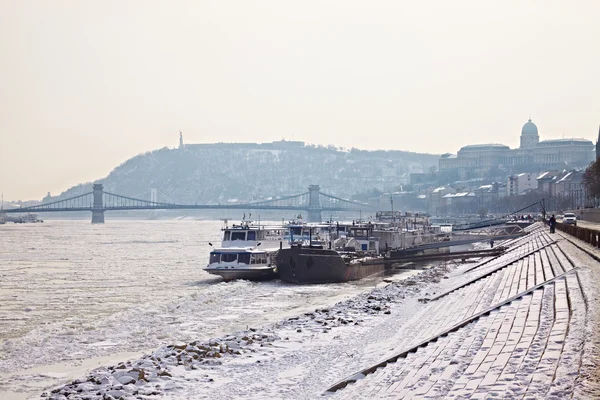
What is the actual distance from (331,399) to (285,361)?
10.9 ft

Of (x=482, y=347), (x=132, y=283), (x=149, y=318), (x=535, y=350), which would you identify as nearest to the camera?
(x=535, y=350)

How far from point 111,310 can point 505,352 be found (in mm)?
16952

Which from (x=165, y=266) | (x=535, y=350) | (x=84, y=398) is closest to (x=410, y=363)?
(x=535, y=350)

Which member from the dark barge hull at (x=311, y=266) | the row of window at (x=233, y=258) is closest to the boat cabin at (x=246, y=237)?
the row of window at (x=233, y=258)

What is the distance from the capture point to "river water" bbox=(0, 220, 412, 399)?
1614 cm

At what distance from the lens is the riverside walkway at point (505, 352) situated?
28.0ft

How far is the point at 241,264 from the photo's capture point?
38750 mm

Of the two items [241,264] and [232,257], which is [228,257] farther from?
[241,264]

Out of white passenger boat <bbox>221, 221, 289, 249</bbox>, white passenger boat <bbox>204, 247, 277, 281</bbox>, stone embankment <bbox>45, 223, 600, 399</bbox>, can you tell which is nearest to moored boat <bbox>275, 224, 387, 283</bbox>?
white passenger boat <bbox>204, 247, 277, 281</bbox>

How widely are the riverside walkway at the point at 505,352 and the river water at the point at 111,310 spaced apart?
18.1 ft

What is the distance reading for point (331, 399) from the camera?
10344 millimetres

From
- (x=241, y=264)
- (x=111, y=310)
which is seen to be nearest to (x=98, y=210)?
(x=241, y=264)

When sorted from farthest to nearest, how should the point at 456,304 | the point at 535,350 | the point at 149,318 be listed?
the point at 149,318 < the point at 456,304 < the point at 535,350

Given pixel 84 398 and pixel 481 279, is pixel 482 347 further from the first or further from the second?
pixel 481 279
